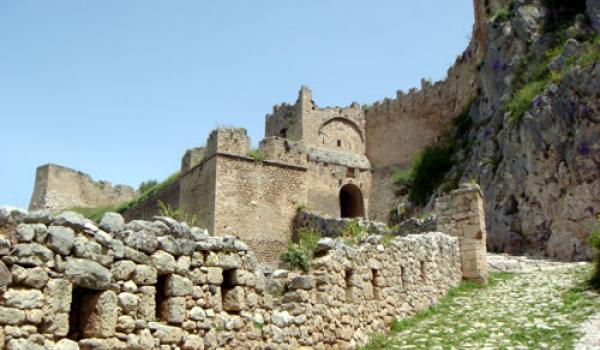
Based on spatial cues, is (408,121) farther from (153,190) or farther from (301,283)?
(301,283)

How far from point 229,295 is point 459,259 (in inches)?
326

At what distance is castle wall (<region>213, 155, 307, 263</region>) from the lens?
851 inches

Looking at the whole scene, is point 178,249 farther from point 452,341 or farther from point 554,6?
point 554,6

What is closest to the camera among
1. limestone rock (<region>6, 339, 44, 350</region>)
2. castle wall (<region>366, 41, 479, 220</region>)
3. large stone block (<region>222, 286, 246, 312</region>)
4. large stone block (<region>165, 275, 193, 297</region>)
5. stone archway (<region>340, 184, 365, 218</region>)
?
limestone rock (<region>6, 339, 44, 350</region>)

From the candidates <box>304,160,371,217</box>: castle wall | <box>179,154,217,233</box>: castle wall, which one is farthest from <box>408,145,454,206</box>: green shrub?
<box>179,154,217,233</box>: castle wall

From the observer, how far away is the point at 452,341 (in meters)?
9.10

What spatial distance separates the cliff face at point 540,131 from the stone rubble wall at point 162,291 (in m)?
10.9

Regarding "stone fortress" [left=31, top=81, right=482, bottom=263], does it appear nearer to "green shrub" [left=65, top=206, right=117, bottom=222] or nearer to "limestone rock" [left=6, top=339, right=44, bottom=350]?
"green shrub" [left=65, top=206, right=117, bottom=222]

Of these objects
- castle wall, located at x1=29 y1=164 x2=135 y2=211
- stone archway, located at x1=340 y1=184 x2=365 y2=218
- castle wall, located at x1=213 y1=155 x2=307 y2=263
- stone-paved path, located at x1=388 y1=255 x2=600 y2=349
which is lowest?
stone-paved path, located at x1=388 y1=255 x2=600 y2=349

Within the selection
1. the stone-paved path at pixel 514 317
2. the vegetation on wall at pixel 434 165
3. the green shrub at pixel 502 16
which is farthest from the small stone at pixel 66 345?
the green shrub at pixel 502 16

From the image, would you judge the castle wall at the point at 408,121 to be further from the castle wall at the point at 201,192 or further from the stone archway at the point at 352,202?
the castle wall at the point at 201,192

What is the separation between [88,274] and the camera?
5.07m

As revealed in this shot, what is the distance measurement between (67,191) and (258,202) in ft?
65.0

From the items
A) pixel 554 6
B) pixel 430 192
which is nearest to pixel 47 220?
pixel 430 192
